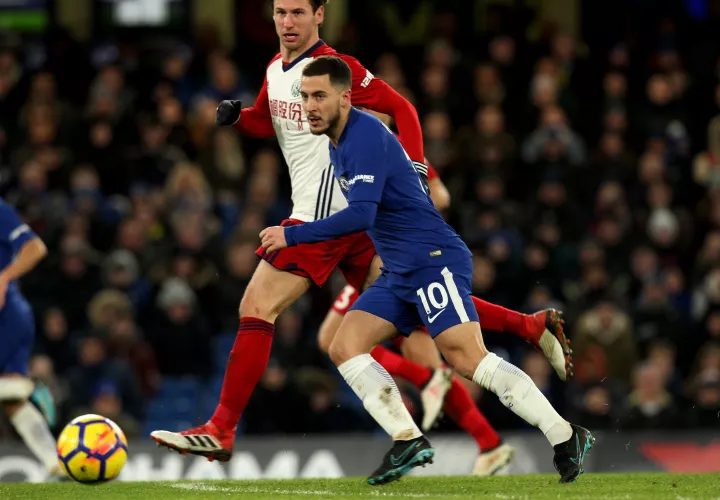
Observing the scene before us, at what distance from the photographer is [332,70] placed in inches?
291

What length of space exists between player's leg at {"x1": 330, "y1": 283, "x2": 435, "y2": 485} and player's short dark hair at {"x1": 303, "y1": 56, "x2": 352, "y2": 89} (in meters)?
1.20

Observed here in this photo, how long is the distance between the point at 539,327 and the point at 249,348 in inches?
69.3

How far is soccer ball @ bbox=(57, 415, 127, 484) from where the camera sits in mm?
7828

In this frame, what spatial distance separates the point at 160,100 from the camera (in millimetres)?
15664

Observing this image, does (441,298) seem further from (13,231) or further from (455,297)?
(13,231)

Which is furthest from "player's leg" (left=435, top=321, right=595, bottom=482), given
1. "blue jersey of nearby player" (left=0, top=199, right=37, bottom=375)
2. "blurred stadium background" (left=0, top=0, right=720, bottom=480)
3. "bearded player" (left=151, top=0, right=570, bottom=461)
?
"blurred stadium background" (left=0, top=0, right=720, bottom=480)

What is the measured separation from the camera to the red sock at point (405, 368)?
9.40m

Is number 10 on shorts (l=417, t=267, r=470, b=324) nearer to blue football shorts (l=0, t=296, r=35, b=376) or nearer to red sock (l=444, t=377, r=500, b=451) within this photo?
red sock (l=444, t=377, r=500, b=451)

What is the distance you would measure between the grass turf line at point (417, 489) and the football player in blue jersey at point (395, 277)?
0.24 m

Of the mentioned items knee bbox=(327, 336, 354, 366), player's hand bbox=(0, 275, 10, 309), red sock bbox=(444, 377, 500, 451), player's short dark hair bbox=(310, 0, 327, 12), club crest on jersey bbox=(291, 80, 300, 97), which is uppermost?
player's short dark hair bbox=(310, 0, 327, 12)

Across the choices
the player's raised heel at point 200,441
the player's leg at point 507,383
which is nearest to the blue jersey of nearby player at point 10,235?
the player's raised heel at point 200,441

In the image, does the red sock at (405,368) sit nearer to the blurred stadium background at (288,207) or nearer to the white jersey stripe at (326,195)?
the white jersey stripe at (326,195)

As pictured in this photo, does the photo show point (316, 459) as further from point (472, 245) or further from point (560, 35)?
point (560, 35)

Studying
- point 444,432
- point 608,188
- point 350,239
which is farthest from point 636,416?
point 350,239
